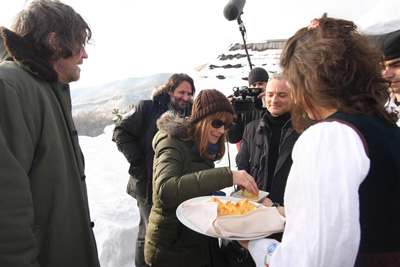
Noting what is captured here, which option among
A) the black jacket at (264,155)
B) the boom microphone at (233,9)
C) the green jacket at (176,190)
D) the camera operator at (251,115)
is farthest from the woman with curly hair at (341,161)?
the boom microphone at (233,9)

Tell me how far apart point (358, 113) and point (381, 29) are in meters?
2.47

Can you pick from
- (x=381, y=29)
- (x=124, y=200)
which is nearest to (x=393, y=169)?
(x=381, y=29)

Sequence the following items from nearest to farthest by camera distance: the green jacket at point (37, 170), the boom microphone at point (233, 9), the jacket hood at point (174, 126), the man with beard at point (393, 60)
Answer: the green jacket at point (37, 170)
the jacket hood at point (174, 126)
the man with beard at point (393, 60)
the boom microphone at point (233, 9)

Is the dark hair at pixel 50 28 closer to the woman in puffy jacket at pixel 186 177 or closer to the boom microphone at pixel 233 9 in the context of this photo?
the woman in puffy jacket at pixel 186 177

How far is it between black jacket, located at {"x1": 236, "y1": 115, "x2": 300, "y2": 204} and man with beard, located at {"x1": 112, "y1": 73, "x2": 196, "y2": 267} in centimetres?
95

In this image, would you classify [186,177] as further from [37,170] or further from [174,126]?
[37,170]

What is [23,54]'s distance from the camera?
111 centimetres

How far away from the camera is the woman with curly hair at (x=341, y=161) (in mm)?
648

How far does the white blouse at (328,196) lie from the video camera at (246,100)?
84.2 inches

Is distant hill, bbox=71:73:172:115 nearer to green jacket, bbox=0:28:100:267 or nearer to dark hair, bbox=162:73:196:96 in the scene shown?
dark hair, bbox=162:73:196:96

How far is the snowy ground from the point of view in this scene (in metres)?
3.09

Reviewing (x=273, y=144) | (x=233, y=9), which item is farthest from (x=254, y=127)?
(x=233, y=9)

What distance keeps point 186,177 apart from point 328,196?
3.27 ft

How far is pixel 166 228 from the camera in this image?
168 cm
